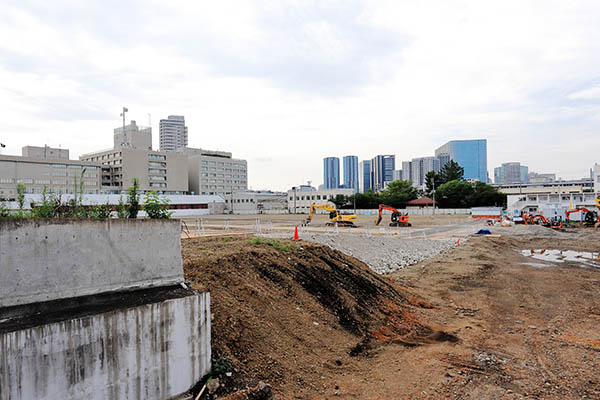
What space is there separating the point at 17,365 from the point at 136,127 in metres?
109

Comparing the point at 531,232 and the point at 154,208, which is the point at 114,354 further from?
the point at 531,232

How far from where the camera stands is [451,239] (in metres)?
32.4

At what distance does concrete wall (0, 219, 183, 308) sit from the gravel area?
1381 cm

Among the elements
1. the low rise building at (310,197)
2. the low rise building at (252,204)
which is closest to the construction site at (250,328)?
the low rise building at (252,204)

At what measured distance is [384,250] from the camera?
75.6ft

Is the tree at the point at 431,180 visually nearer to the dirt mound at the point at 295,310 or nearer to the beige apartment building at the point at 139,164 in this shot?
the beige apartment building at the point at 139,164

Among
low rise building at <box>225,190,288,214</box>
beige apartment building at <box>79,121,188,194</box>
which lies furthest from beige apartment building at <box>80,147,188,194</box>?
low rise building at <box>225,190,288,214</box>

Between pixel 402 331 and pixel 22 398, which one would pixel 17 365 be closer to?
pixel 22 398

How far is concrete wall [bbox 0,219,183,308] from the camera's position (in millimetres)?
4672

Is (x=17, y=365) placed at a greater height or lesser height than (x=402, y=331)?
greater

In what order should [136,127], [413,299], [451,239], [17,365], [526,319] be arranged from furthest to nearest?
[136,127], [451,239], [413,299], [526,319], [17,365]

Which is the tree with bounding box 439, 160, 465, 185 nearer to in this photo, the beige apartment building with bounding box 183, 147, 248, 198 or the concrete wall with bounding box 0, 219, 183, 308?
the beige apartment building with bounding box 183, 147, 248, 198

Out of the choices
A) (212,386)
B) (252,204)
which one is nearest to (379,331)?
(212,386)

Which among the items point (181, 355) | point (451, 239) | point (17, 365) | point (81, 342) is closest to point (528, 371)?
point (181, 355)
